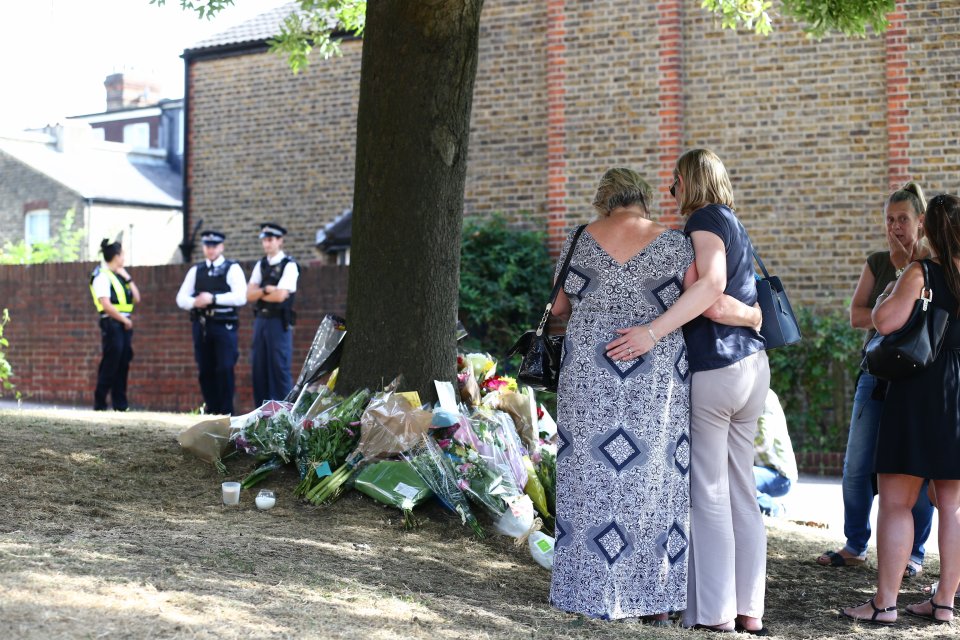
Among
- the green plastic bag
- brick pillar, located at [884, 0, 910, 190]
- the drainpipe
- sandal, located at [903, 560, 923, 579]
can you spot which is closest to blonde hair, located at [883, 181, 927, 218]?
sandal, located at [903, 560, 923, 579]

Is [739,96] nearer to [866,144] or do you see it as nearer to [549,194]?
[866,144]

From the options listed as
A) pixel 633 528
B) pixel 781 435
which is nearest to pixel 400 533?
pixel 633 528

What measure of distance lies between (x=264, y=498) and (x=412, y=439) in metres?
0.86

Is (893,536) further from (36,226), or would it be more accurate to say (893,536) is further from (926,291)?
(36,226)

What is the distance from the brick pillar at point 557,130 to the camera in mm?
13125

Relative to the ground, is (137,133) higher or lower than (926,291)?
higher

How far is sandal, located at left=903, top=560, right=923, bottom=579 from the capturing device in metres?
5.88

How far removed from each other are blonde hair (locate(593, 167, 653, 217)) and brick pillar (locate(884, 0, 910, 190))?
8.01m

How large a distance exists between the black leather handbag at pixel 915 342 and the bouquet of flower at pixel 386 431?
2461 millimetres

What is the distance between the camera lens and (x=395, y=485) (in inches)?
230

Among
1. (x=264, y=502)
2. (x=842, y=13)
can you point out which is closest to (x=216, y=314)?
(x=264, y=502)

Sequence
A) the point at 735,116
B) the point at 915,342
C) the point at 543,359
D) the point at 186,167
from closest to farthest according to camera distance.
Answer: the point at 915,342 → the point at 543,359 → the point at 735,116 → the point at 186,167

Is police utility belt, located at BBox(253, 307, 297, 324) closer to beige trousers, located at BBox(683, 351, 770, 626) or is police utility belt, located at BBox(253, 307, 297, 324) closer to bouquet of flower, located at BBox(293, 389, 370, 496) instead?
bouquet of flower, located at BBox(293, 389, 370, 496)

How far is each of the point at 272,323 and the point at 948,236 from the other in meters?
6.93
